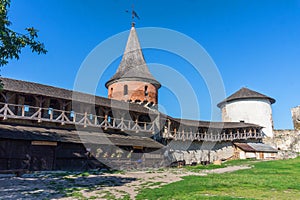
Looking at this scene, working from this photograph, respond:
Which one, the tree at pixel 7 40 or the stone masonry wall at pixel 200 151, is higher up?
the tree at pixel 7 40

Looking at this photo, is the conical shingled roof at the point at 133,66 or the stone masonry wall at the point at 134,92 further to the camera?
the conical shingled roof at the point at 133,66

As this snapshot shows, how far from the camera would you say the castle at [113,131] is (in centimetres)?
1764

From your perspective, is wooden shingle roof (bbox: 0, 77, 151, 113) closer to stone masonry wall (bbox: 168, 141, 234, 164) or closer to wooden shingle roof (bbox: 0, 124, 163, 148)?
wooden shingle roof (bbox: 0, 124, 163, 148)

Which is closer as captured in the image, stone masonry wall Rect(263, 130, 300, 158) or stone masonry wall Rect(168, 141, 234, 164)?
stone masonry wall Rect(168, 141, 234, 164)

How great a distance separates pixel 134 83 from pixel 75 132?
41.4ft

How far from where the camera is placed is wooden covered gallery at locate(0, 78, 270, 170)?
1716 centimetres

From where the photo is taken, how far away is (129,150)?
22.4m

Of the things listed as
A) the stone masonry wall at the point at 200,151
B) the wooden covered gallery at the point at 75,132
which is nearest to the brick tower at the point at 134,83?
the wooden covered gallery at the point at 75,132

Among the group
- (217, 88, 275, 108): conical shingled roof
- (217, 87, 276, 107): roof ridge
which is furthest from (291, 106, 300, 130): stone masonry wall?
(217, 88, 275, 108): conical shingled roof

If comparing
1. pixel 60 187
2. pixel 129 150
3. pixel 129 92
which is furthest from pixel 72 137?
pixel 129 92

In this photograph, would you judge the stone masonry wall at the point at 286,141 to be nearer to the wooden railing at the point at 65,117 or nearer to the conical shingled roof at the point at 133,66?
the conical shingled roof at the point at 133,66

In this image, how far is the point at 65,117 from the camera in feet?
67.4

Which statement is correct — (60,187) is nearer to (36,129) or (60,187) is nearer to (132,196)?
(132,196)

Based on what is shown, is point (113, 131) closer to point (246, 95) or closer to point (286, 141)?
point (246, 95)
